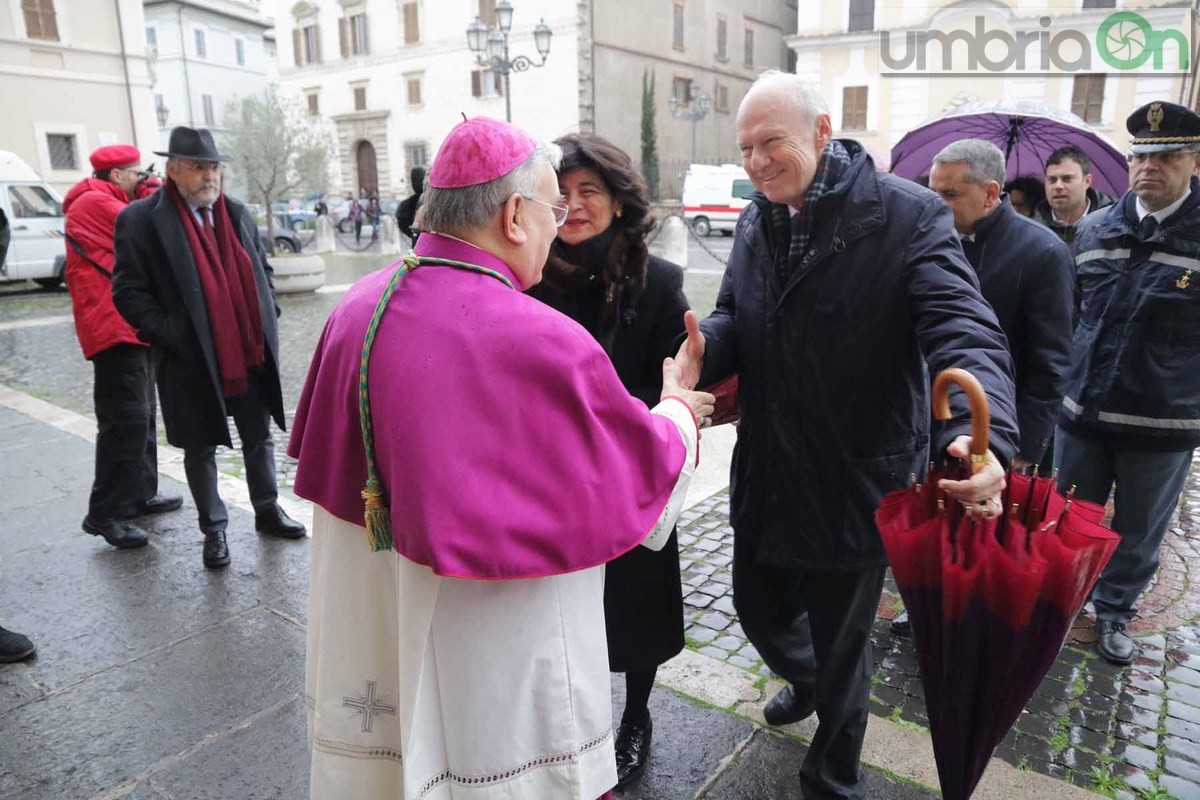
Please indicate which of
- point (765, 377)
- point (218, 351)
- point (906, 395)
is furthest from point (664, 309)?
point (218, 351)

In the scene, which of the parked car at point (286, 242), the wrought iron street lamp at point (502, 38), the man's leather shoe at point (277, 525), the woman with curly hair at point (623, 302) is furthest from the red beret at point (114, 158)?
the parked car at point (286, 242)

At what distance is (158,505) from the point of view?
4781 mm

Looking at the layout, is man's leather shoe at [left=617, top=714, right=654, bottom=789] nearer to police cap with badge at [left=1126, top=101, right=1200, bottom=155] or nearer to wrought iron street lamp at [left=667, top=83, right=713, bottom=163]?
police cap with badge at [left=1126, top=101, right=1200, bottom=155]

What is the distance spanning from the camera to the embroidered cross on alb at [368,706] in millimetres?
1812

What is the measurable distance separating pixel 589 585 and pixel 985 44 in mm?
32368

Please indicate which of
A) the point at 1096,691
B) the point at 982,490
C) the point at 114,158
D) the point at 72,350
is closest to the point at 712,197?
the point at 72,350

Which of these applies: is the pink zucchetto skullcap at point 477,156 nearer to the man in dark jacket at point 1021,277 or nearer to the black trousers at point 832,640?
the black trousers at point 832,640

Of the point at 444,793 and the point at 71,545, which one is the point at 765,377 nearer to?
the point at 444,793

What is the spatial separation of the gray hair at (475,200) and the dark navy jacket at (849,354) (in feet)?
2.80

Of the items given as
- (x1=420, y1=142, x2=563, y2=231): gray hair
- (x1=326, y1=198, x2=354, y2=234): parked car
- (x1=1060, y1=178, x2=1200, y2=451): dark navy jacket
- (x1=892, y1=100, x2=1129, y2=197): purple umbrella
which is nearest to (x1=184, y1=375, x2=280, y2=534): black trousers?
(x1=420, y1=142, x2=563, y2=231): gray hair

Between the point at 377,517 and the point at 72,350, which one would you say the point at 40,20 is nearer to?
the point at 72,350

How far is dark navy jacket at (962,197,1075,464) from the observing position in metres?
3.09

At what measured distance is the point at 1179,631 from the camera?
3.57m

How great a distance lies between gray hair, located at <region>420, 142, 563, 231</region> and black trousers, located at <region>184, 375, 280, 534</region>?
2.97 meters
